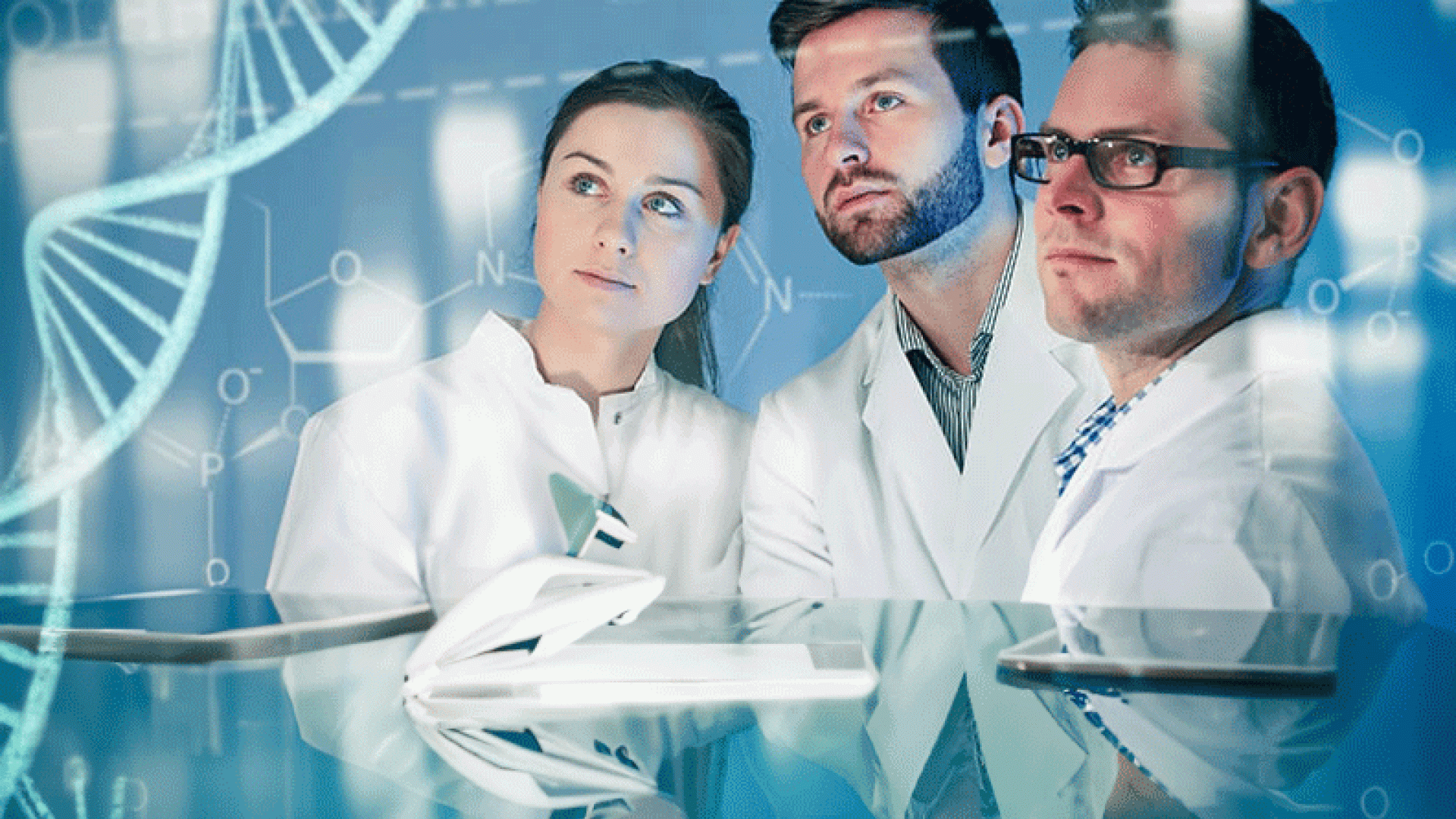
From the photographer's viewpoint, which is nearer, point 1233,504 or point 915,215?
point 1233,504

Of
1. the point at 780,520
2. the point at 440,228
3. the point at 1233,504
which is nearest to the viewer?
the point at 1233,504

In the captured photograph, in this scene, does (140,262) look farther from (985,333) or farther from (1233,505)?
(1233,505)

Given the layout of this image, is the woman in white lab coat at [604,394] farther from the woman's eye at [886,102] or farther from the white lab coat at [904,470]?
the woman's eye at [886,102]

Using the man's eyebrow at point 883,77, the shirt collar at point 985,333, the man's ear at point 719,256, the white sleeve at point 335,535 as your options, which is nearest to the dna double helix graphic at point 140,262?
the white sleeve at point 335,535

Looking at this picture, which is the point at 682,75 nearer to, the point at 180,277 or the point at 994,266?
the point at 994,266

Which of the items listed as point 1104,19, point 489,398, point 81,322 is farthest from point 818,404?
point 81,322

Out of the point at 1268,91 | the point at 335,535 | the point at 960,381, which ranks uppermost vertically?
the point at 1268,91

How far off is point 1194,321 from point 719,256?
1.02m

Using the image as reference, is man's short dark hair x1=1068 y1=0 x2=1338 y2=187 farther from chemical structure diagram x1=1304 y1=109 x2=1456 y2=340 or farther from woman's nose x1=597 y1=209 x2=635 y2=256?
woman's nose x1=597 y1=209 x2=635 y2=256

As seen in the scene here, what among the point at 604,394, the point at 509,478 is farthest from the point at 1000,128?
the point at 509,478

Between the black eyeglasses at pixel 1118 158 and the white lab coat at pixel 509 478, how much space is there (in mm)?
832

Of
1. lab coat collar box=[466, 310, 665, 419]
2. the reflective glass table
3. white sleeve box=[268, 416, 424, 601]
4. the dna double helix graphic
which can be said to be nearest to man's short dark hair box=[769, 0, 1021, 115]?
lab coat collar box=[466, 310, 665, 419]

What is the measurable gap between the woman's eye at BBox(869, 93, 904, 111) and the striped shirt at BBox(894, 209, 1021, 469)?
0.37m

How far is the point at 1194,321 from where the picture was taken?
262 centimetres
